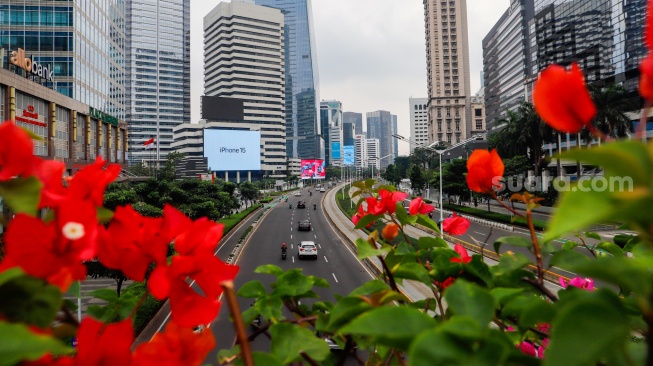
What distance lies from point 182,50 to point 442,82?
68765mm

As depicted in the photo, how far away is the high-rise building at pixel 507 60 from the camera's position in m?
60.0

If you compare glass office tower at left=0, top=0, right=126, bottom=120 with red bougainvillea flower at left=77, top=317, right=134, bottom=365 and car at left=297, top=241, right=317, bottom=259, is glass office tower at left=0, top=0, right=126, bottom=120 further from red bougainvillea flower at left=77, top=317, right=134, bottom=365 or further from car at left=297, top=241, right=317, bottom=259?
red bougainvillea flower at left=77, top=317, right=134, bottom=365

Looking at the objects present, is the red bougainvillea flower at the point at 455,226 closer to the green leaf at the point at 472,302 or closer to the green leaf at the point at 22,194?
the green leaf at the point at 472,302

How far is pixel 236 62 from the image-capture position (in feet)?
277

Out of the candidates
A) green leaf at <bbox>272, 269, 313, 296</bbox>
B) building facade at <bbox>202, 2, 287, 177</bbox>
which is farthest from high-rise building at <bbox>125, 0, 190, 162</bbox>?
green leaf at <bbox>272, 269, 313, 296</bbox>

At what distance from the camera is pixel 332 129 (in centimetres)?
15675

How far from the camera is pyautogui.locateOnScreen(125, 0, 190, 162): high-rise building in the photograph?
89.2 metres

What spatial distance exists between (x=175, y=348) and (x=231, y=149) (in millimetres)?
70716

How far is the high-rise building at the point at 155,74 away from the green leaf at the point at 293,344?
309 feet

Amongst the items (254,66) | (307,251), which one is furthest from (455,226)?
(254,66)

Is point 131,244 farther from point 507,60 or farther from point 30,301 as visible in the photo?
point 507,60

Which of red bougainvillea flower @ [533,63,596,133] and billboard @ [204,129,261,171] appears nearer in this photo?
red bougainvillea flower @ [533,63,596,133]

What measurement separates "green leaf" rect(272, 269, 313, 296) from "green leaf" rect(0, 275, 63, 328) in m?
0.57

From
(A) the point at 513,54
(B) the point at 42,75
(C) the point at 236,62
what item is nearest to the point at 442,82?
(A) the point at 513,54
